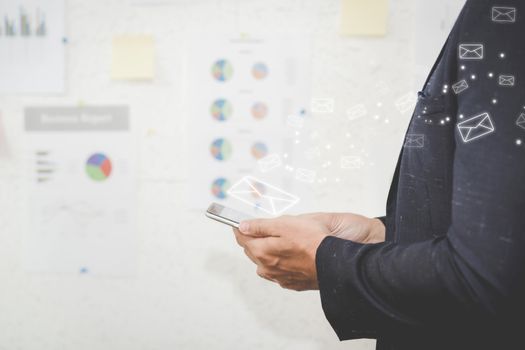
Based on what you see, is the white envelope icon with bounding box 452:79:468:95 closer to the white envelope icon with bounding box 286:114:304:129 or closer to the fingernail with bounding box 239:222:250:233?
the fingernail with bounding box 239:222:250:233

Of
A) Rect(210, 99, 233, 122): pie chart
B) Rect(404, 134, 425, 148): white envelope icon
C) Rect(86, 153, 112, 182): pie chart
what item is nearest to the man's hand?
Rect(404, 134, 425, 148): white envelope icon

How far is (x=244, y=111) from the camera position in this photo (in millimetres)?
864

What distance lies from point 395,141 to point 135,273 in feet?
2.16

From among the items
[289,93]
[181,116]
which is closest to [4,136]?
[181,116]

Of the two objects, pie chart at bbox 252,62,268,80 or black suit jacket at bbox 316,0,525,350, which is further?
pie chart at bbox 252,62,268,80

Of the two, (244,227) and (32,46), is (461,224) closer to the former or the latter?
(244,227)

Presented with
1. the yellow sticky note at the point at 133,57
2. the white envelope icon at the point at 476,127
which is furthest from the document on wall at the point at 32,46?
the white envelope icon at the point at 476,127

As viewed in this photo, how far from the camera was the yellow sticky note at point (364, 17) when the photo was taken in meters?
0.81

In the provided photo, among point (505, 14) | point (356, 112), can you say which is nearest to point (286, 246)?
point (505, 14)

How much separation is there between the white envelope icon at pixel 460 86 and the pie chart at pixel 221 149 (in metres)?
0.56

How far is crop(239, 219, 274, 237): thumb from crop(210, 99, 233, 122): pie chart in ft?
1.22

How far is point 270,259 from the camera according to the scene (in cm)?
53

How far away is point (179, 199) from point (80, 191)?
0.80 ft

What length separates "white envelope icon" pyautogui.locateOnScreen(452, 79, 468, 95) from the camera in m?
0.36
